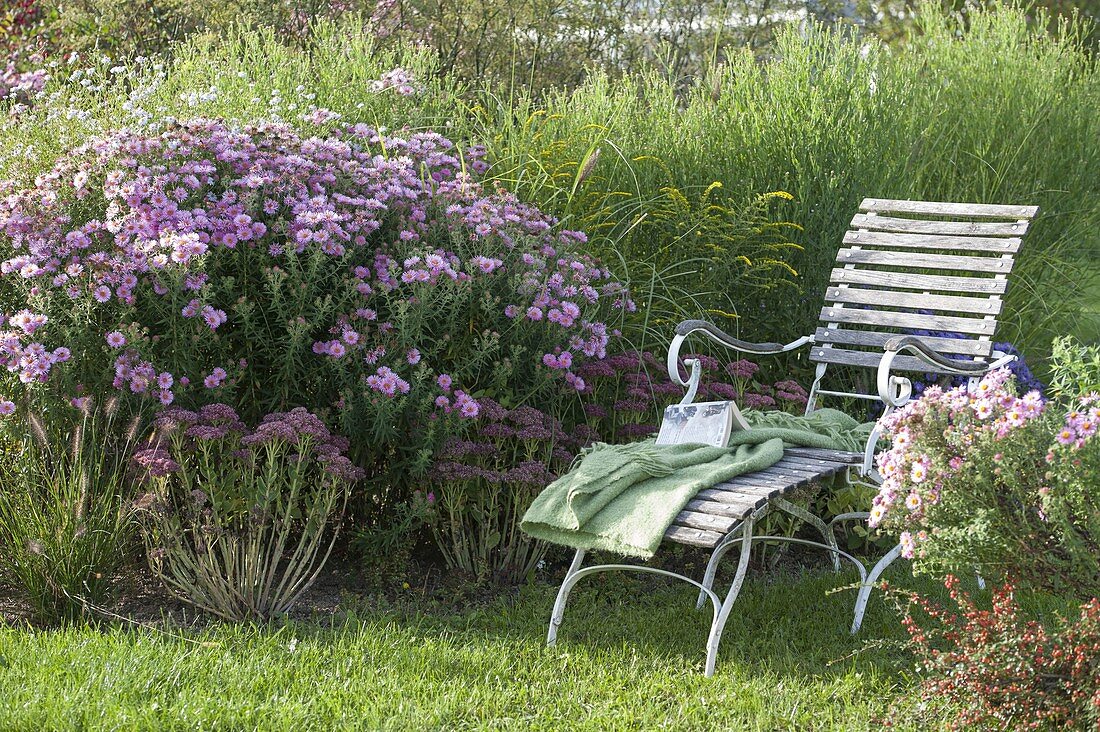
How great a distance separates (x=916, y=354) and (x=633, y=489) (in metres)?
1.02

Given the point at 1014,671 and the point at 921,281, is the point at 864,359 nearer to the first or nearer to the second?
the point at 921,281

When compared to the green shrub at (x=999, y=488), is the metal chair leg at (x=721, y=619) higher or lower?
lower

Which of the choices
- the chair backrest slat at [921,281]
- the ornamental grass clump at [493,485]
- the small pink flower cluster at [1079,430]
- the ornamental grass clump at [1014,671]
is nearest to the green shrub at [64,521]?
the ornamental grass clump at [493,485]

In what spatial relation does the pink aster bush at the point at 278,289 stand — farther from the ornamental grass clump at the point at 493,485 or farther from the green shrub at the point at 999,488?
the green shrub at the point at 999,488

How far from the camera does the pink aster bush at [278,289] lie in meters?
3.18

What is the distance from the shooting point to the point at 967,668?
240cm

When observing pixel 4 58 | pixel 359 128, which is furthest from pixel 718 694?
pixel 4 58

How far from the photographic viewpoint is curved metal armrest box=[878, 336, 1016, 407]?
3.12 metres

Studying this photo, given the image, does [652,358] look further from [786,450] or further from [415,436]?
[415,436]

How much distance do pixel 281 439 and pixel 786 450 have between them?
1.48m

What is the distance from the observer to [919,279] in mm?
4074

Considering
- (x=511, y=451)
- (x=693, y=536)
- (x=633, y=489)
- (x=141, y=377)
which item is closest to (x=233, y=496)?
(x=141, y=377)

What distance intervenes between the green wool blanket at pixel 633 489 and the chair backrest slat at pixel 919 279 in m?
0.89

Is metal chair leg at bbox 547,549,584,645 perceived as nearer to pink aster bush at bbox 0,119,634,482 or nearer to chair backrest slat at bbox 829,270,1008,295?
pink aster bush at bbox 0,119,634,482
